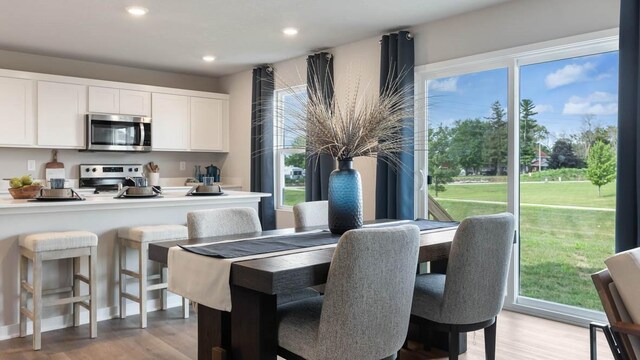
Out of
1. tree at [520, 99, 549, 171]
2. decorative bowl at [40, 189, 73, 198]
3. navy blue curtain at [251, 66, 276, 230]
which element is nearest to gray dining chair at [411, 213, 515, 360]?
tree at [520, 99, 549, 171]

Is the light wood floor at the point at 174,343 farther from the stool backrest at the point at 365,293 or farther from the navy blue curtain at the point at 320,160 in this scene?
the navy blue curtain at the point at 320,160

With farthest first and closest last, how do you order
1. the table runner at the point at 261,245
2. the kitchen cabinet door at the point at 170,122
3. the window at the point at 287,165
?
the kitchen cabinet door at the point at 170,122 < the window at the point at 287,165 < the table runner at the point at 261,245

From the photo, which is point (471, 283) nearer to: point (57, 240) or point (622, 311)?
point (622, 311)

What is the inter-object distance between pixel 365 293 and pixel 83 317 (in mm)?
2792

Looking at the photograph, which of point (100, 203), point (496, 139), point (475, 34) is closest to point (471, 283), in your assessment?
point (496, 139)

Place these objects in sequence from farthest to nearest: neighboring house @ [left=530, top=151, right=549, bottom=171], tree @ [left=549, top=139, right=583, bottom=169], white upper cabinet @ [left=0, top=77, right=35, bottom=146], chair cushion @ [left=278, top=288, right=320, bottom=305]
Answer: white upper cabinet @ [left=0, top=77, right=35, bottom=146], neighboring house @ [left=530, top=151, right=549, bottom=171], tree @ [left=549, top=139, right=583, bottom=169], chair cushion @ [left=278, top=288, right=320, bottom=305]

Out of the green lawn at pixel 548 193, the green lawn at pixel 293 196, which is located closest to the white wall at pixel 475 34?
the green lawn at pixel 293 196

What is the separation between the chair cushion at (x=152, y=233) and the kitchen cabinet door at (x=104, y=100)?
8.08ft

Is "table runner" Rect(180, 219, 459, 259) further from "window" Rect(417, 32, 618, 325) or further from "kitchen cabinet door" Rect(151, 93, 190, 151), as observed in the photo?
"kitchen cabinet door" Rect(151, 93, 190, 151)

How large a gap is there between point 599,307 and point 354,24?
2.97 meters

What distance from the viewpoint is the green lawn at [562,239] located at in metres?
3.59

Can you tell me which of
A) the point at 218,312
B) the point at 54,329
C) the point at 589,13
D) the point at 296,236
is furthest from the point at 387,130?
the point at 54,329

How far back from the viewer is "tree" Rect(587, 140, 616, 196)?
3512 mm

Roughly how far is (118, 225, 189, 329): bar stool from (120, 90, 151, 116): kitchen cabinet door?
2560mm
